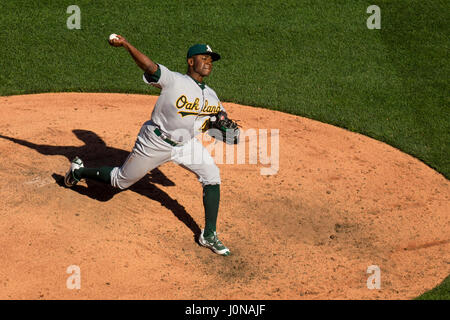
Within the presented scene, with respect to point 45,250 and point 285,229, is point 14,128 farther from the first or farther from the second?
point 285,229

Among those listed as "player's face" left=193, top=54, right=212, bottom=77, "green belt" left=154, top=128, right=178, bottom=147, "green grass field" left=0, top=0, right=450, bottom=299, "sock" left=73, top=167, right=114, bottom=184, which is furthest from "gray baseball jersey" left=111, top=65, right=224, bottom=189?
"green grass field" left=0, top=0, right=450, bottom=299

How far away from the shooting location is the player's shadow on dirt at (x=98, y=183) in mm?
7875

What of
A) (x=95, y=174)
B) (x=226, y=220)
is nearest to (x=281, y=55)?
(x=226, y=220)

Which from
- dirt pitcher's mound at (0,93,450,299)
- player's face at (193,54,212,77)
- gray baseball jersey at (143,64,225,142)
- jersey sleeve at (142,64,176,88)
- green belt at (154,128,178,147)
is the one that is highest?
player's face at (193,54,212,77)

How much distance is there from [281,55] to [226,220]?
5.38 m

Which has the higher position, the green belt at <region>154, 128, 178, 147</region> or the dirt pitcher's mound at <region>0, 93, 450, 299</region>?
the green belt at <region>154, 128, 178, 147</region>

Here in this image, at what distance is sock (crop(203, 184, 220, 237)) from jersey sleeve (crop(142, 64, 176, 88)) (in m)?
1.19

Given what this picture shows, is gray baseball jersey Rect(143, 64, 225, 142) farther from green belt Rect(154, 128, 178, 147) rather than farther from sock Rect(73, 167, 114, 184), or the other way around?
sock Rect(73, 167, 114, 184)

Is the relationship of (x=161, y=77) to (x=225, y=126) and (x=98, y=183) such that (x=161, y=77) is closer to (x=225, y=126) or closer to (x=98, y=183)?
(x=225, y=126)

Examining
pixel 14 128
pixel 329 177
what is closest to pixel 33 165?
pixel 14 128

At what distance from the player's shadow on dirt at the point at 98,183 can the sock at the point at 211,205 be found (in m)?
0.38

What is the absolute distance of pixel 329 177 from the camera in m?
8.87

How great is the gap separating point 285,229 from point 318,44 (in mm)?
5939

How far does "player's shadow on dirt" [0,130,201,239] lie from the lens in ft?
25.8
